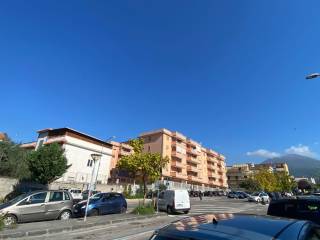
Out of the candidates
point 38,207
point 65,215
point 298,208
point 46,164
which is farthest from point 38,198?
point 46,164

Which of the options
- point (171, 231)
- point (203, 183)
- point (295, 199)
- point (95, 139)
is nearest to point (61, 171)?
point (95, 139)

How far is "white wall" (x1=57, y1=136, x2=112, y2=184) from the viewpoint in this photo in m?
51.5

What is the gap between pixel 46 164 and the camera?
3812cm

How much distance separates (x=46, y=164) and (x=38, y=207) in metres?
24.8

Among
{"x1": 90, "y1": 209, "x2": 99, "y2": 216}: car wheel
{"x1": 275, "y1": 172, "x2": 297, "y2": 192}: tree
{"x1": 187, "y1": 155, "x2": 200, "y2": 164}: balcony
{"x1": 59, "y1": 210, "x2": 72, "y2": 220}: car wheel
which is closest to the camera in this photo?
{"x1": 59, "y1": 210, "x2": 72, "y2": 220}: car wheel

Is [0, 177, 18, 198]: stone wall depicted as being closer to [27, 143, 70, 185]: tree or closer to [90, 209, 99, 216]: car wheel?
[27, 143, 70, 185]: tree

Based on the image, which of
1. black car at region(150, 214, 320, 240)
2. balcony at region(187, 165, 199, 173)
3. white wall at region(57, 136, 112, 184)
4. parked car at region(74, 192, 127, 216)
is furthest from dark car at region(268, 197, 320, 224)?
balcony at region(187, 165, 199, 173)

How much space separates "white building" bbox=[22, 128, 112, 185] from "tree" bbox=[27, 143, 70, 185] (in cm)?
984

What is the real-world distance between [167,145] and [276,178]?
120 feet

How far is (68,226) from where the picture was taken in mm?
12352

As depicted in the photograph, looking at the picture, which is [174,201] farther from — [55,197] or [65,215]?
[55,197]

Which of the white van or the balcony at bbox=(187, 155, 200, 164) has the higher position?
the balcony at bbox=(187, 155, 200, 164)

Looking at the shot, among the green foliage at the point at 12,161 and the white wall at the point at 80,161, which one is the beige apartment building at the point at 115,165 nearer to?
the white wall at the point at 80,161

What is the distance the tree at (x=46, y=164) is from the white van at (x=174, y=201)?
68.4 ft
